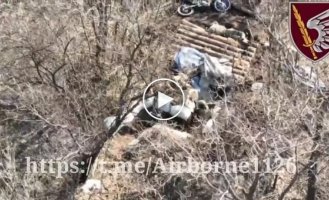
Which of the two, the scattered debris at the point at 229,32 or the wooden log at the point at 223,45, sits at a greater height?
→ the scattered debris at the point at 229,32

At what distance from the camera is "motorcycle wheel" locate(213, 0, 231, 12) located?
11.8 meters

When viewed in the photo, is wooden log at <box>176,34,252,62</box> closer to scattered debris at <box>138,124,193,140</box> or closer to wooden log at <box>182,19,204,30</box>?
wooden log at <box>182,19,204,30</box>

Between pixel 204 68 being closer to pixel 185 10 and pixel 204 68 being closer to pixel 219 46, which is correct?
pixel 219 46

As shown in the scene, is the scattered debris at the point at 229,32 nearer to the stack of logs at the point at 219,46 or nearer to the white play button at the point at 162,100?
the stack of logs at the point at 219,46

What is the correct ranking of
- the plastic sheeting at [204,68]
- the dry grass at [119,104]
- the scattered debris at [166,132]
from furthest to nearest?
1. the plastic sheeting at [204,68]
2. the scattered debris at [166,132]
3. the dry grass at [119,104]

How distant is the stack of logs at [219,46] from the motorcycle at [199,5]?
1.63 feet

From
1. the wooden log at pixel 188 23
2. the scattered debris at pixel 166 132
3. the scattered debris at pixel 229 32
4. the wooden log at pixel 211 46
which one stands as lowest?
the scattered debris at pixel 166 132

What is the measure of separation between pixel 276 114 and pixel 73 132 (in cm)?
330

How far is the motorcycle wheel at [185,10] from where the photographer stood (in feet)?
38.7

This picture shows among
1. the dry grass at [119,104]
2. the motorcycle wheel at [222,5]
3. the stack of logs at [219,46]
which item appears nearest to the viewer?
the dry grass at [119,104]

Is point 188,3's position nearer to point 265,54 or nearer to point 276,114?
point 265,54

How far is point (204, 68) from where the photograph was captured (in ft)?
33.6

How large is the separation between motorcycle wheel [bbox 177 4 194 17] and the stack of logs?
1.42 feet
